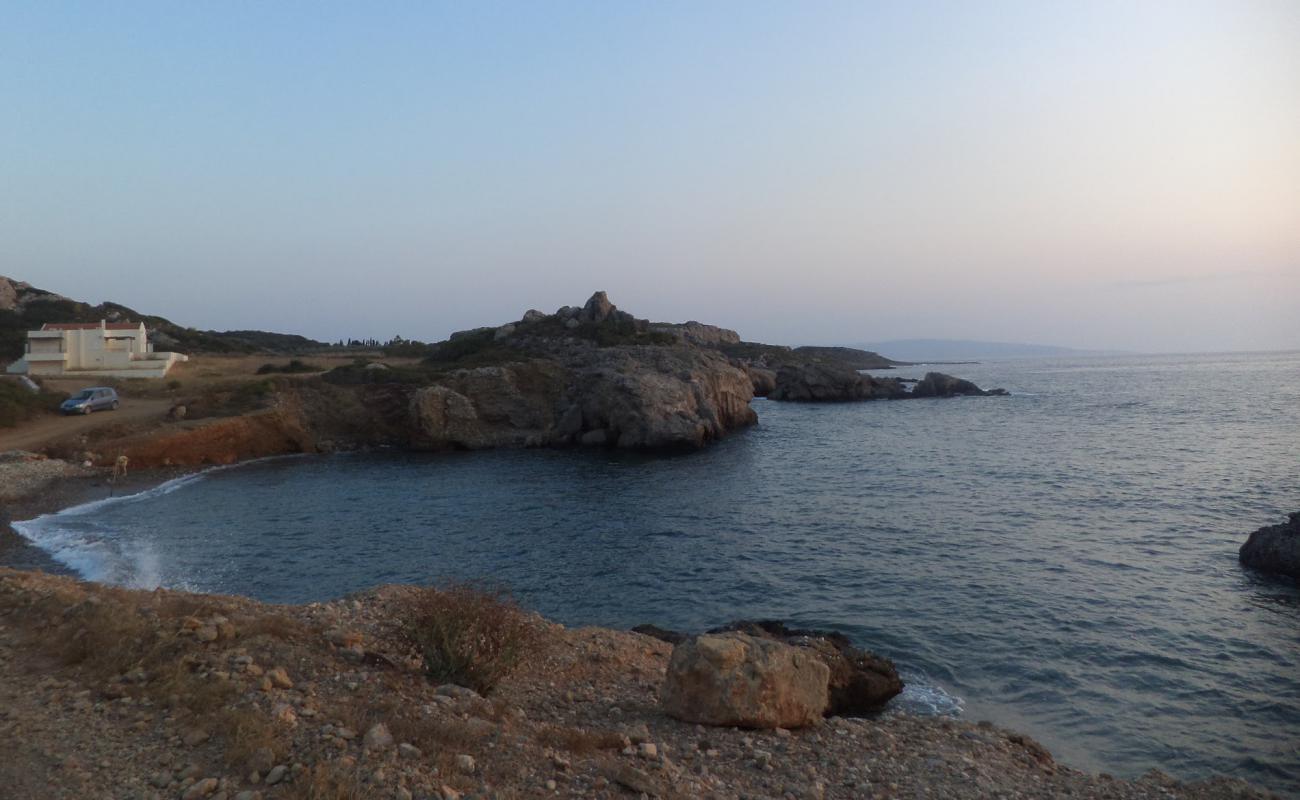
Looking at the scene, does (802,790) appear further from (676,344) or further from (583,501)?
(676,344)

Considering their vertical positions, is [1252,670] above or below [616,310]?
below

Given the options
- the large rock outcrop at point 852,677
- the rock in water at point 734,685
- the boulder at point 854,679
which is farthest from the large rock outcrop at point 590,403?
the rock in water at point 734,685

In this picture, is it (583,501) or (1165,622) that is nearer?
(1165,622)

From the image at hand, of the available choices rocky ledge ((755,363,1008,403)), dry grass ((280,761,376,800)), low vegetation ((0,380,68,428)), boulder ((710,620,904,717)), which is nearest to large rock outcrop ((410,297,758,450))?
low vegetation ((0,380,68,428))

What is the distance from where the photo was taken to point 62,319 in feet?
248

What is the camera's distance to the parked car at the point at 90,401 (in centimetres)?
4047

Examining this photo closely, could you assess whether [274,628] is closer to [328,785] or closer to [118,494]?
[328,785]

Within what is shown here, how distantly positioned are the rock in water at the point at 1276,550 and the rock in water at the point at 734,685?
51.5 feet

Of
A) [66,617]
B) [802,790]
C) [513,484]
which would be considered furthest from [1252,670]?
[513,484]

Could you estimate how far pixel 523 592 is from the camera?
19.1m

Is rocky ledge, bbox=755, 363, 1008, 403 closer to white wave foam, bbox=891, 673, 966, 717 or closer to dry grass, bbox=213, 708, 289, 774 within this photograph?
white wave foam, bbox=891, 673, 966, 717

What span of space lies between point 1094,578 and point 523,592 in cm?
1419

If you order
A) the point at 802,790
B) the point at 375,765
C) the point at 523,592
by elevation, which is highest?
the point at 375,765

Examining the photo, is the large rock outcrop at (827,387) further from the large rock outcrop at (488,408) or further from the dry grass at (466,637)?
the dry grass at (466,637)
